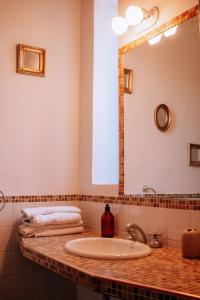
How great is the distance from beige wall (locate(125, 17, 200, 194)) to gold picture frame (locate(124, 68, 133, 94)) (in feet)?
0.09

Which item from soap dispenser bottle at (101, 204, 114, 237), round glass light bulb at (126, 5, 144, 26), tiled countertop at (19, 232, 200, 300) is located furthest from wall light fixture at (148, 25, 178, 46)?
tiled countertop at (19, 232, 200, 300)

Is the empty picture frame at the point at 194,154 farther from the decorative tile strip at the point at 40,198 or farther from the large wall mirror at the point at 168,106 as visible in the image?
the decorative tile strip at the point at 40,198

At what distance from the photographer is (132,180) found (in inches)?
79.8

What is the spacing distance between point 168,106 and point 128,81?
0.38 meters

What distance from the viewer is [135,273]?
3.98 feet

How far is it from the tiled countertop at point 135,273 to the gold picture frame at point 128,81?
0.95 meters

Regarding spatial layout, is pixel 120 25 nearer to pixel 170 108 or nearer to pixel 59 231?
pixel 170 108

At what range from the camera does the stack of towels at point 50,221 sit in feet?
6.68

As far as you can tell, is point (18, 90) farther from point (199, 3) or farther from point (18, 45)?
point (199, 3)

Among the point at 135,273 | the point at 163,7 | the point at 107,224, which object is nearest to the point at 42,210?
the point at 107,224

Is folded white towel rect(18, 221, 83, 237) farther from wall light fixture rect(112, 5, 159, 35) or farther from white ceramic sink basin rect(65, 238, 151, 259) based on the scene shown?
wall light fixture rect(112, 5, 159, 35)

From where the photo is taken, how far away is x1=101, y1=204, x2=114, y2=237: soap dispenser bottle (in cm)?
201

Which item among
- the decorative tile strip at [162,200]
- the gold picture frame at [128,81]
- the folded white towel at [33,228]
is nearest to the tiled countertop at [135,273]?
the decorative tile strip at [162,200]

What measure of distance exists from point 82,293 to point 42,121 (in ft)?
3.85
